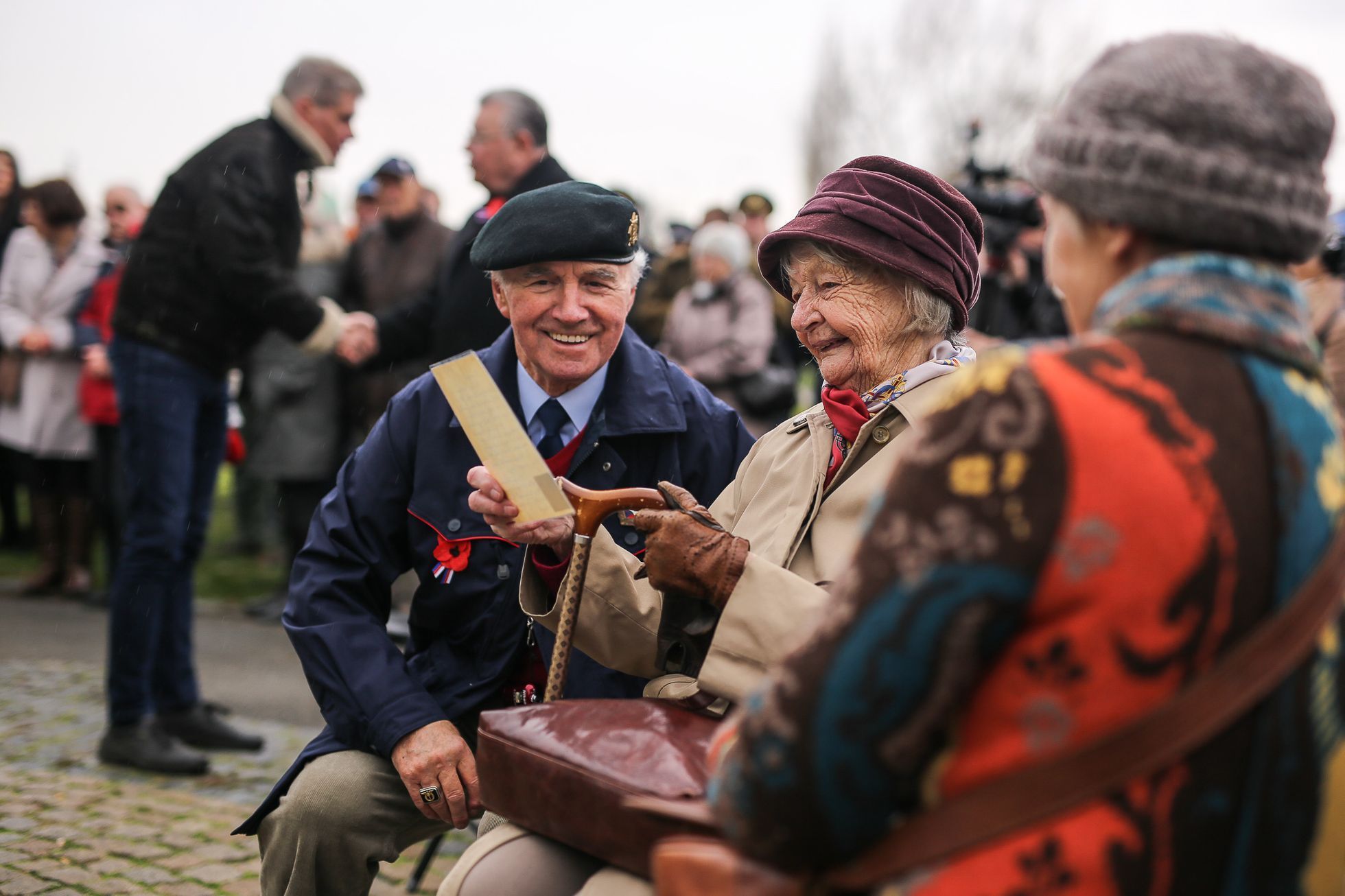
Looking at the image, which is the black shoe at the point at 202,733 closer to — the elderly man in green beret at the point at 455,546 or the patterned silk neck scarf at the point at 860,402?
the elderly man in green beret at the point at 455,546

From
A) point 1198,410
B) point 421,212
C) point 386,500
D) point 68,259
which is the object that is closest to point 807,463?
point 386,500

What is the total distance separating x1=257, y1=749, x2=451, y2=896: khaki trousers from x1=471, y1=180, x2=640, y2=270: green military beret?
109 centimetres

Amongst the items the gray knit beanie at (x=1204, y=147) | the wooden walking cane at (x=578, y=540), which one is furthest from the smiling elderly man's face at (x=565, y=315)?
the gray knit beanie at (x=1204, y=147)

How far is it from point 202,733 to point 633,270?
2.80 metres

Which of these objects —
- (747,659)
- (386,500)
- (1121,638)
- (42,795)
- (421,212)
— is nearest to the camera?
(1121,638)

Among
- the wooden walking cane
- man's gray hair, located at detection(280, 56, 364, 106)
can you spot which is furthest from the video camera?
the wooden walking cane

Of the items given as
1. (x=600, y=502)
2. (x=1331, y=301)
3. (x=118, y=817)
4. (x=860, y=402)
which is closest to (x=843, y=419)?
(x=860, y=402)

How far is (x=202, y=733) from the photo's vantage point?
4.70 metres

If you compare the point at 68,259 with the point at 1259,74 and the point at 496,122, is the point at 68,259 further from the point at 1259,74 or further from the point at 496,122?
the point at 1259,74

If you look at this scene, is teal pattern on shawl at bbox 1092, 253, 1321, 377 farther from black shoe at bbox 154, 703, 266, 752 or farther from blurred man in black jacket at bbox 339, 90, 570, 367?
black shoe at bbox 154, 703, 266, 752

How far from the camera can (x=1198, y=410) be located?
126 cm

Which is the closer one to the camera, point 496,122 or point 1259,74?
point 1259,74

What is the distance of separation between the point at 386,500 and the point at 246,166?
2312 millimetres

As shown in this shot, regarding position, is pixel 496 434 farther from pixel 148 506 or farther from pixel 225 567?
pixel 225 567
